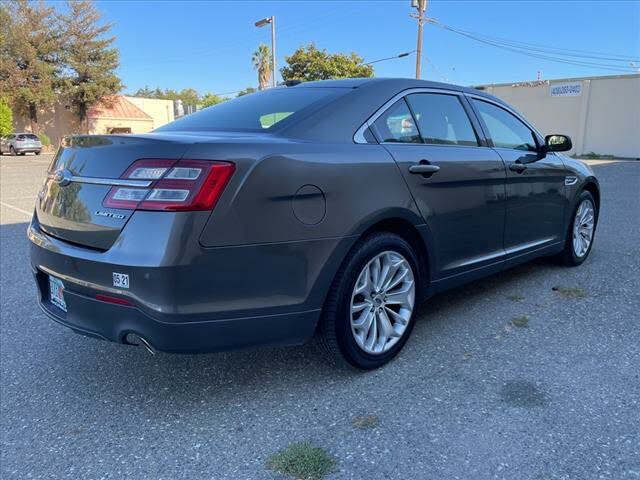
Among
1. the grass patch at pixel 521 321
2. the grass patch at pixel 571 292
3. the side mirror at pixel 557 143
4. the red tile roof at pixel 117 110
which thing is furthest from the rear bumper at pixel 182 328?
the red tile roof at pixel 117 110

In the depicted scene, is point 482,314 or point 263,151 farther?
point 482,314

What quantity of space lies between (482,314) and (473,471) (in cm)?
181

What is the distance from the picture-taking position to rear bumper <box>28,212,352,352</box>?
212cm

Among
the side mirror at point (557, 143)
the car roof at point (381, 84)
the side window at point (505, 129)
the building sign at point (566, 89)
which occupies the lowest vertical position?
the side mirror at point (557, 143)

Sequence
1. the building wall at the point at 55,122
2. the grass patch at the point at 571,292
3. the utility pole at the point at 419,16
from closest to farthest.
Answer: the grass patch at the point at 571,292 < the utility pole at the point at 419,16 < the building wall at the point at 55,122

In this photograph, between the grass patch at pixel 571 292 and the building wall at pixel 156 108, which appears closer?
the grass patch at pixel 571 292

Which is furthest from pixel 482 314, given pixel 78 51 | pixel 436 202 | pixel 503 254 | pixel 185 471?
pixel 78 51

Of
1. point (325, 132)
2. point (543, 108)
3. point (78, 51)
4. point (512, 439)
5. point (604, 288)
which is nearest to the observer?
point (512, 439)

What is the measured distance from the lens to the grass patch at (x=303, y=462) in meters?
2.04

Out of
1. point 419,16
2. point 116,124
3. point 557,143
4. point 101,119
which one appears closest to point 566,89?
point 419,16

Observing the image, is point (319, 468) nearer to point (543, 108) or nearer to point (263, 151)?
point (263, 151)

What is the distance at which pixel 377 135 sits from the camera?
111 inches

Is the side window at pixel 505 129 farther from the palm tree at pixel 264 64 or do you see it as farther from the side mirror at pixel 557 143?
the palm tree at pixel 264 64

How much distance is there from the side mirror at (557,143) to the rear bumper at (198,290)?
8.71 ft
